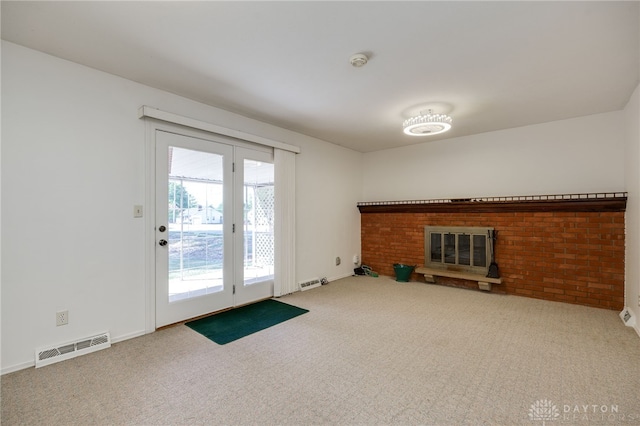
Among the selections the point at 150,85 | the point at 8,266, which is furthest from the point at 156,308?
the point at 150,85

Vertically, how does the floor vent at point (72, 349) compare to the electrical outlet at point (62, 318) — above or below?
below

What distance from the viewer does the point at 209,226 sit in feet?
10.7

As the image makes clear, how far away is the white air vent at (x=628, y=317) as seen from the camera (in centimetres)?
280

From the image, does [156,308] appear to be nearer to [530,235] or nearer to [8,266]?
[8,266]

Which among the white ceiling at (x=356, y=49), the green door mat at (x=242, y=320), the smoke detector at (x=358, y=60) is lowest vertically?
the green door mat at (x=242, y=320)

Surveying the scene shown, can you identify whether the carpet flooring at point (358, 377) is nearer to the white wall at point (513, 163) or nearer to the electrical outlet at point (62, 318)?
the electrical outlet at point (62, 318)

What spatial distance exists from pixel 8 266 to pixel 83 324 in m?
0.70

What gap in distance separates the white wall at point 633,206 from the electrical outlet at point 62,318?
5.06 metres

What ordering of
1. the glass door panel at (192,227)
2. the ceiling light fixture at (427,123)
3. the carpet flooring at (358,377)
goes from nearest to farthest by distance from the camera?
1. the carpet flooring at (358,377)
2. the glass door panel at (192,227)
3. the ceiling light fixture at (427,123)

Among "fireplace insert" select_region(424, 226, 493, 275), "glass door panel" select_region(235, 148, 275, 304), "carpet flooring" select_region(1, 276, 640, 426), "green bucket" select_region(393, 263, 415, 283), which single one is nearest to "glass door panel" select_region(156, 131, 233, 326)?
"glass door panel" select_region(235, 148, 275, 304)

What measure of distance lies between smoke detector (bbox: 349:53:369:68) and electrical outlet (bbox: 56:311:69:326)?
3101 millimetres

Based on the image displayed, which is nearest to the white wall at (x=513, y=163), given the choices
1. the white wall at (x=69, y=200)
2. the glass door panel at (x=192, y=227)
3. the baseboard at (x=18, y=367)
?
the glass door panel at (x=192, y=227)

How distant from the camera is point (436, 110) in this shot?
3.45 meters

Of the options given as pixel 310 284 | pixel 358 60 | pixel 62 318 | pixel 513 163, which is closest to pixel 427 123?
pixel 358 60
